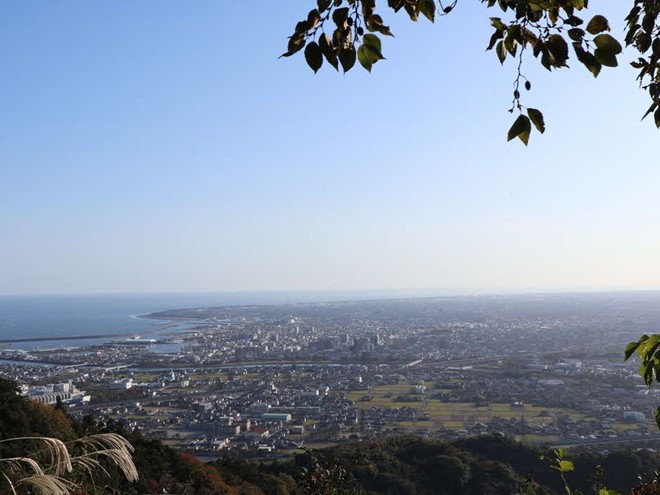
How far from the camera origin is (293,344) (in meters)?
44.4

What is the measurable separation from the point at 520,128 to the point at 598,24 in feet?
0.59

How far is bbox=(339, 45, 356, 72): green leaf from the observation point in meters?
0.96

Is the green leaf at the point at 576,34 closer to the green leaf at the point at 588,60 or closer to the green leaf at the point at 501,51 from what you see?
the green leaf at the point at 588,60

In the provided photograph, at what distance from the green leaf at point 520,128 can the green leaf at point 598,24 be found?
15 centimetres

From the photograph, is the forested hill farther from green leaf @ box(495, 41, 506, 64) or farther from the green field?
green leaf @ box(495, 41, 506, 64)

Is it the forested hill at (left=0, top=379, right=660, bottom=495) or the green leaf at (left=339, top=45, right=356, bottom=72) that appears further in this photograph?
the forested hill at (left=0, top=379, right=660, bottom=495)

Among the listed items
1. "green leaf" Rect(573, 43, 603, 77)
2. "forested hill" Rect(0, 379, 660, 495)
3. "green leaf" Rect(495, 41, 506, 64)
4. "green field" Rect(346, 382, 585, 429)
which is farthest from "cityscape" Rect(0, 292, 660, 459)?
"green leaf" Rect(573, 43, 603, 77)

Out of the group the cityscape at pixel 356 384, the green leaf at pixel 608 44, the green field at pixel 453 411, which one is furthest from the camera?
the green field at pixel 453 411

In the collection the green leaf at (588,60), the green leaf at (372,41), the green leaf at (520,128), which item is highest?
the green leaf at (372,41)

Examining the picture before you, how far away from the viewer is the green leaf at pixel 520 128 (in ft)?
2.97

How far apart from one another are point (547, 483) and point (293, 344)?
35616mm

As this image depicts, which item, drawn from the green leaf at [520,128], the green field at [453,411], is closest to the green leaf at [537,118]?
the green leaf at [520,128]

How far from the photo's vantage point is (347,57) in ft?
3.15

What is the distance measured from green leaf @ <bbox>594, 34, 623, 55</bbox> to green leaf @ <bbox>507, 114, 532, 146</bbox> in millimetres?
139
